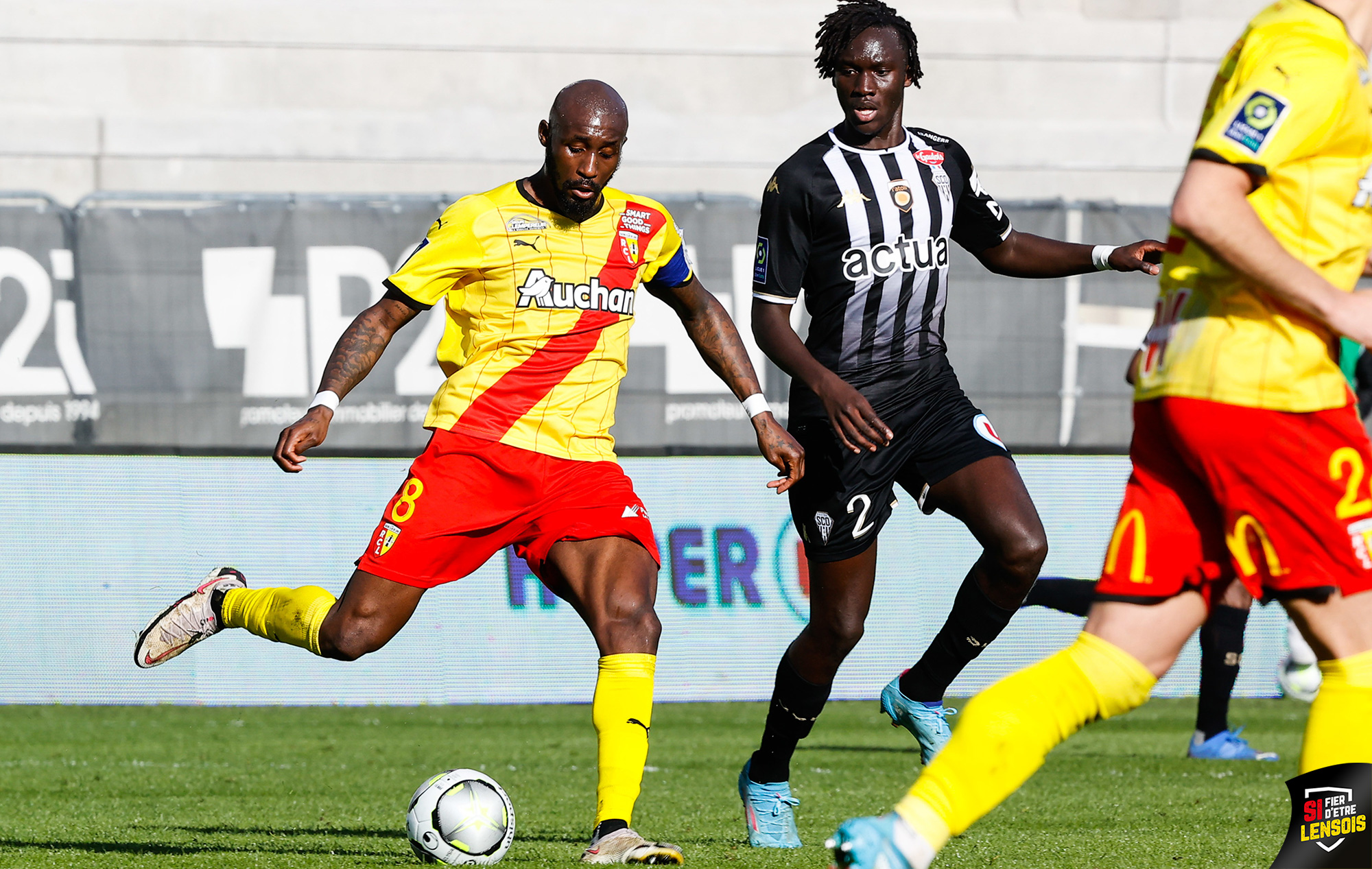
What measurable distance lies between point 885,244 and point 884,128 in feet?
1.33

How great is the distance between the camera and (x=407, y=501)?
511 centimetres

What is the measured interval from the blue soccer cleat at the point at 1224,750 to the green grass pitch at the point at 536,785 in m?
0.14

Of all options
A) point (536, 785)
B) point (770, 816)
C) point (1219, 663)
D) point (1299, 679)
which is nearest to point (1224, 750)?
point (1219, 663)

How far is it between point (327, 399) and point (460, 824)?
1321 millimetres

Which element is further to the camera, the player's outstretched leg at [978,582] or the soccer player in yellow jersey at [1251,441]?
the player's outstretched leg at [978,582]

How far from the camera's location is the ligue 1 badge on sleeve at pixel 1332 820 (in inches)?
128

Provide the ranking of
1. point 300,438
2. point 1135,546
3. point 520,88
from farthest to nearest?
point 520,88
point 300,438
point 1135,546

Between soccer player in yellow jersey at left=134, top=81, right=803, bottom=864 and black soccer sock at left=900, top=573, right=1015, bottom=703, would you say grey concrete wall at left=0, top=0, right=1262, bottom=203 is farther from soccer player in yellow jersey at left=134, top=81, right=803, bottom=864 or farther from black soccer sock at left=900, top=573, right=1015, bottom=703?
black soccer sock at left=900, top=573, right=1015, bottom=703

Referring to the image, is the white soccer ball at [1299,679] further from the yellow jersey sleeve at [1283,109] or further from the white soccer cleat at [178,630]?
the yellow jersey sleeve at [1283,109]

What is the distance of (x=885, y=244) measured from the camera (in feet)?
18.0

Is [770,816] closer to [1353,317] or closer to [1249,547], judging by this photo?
[1249,547]

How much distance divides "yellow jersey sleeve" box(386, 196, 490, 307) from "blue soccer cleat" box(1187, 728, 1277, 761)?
4793 millimetres

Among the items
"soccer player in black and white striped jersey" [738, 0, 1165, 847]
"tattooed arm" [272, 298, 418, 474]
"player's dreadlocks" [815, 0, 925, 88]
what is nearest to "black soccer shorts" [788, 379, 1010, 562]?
"soccer player in black and white striped jersey" [738, 0, 1165, 847]

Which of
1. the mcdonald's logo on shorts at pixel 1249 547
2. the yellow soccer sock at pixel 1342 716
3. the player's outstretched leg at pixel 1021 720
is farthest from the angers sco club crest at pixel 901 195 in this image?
the yellow soccer sock at pixel 1342 716
